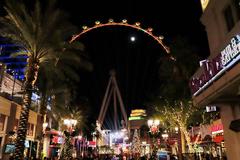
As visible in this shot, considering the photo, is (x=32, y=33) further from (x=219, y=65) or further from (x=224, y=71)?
(x=224, y=71)

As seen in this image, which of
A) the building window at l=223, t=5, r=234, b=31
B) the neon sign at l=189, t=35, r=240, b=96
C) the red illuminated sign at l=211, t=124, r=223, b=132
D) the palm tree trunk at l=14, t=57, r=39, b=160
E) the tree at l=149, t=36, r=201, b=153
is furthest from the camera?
the red illuminated sign at l=211, t=124, r=223, b=132

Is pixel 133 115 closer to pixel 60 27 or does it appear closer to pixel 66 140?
pixel 66 140

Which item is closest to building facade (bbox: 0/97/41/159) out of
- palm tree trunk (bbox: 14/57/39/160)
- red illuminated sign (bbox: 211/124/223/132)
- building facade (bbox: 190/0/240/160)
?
palm tree trunk (bbox: 14/57/39/160)

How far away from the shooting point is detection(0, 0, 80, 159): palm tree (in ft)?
62.6

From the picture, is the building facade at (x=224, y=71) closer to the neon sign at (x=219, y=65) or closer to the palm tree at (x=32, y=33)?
the neon sign at (x=219, y=65)

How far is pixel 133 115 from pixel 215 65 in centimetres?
18581

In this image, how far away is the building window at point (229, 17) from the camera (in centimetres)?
1404

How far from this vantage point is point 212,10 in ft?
51.7

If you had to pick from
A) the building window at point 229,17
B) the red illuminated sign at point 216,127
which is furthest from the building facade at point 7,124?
the red illuminated sign at point 216,127

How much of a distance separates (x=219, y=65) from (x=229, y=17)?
196 inches

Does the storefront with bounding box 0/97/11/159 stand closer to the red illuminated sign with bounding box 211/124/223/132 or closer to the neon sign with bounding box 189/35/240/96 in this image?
the neon sign with bounding box 189/35/240/96

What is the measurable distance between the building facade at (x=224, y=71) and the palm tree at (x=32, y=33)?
1150 centimetres

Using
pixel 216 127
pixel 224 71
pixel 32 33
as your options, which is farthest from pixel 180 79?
pixel 224 71

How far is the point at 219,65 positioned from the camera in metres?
10.7
